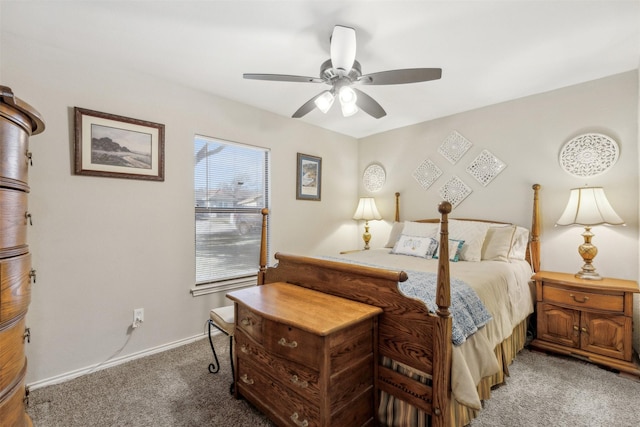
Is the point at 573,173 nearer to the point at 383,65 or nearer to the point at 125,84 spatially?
the point at 383,65

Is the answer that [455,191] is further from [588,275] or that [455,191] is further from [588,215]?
[588,275]

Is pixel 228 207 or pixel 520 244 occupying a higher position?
pixel 228 207

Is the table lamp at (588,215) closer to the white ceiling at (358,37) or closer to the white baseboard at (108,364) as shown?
the white ceiling at (358,37)

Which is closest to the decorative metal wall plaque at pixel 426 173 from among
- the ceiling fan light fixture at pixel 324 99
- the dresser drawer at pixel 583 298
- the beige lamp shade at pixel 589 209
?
the beige lamp shade at pixel 589 209

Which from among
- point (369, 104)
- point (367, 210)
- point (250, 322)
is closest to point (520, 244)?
point (367, 210)

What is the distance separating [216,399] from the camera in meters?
1.87

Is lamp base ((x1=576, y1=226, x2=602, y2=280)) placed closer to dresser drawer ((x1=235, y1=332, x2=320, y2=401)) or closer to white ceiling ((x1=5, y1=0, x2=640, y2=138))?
white ceiling ((x1=5, y1=0, x2=640, y2=138))

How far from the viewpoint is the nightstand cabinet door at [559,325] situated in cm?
233

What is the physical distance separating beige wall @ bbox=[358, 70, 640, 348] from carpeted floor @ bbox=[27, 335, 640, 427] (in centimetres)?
91

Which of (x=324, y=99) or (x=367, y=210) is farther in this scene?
(x=367, y=210)

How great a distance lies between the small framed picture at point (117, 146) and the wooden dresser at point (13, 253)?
909 millimetres

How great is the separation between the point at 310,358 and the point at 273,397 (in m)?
0.47

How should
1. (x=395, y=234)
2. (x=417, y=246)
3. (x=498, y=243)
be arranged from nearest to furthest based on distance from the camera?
(x=498, y=243) < (x=417, y=246) < (x=395, y=234)

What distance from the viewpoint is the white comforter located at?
136cm
